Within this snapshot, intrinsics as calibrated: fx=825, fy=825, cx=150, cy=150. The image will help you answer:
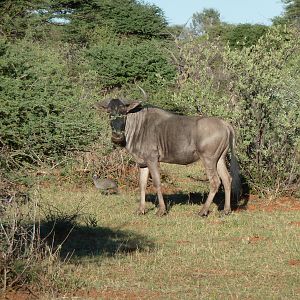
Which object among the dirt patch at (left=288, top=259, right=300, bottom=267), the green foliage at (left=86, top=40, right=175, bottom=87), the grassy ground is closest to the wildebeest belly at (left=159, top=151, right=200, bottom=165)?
the grassy ground

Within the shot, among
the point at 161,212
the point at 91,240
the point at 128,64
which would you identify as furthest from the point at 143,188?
the point at 128,64

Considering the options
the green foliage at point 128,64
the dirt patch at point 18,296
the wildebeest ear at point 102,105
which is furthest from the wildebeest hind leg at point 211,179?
the green foliage at point 128,64

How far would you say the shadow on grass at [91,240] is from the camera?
31.2ft

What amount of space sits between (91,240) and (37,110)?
292 centimetres

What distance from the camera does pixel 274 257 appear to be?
9.15 m

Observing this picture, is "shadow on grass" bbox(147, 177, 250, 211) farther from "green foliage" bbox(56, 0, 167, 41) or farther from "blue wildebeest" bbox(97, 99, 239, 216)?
"green foliage" bbox(56, 0, 167, 41)

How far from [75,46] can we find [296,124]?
18.0 meters

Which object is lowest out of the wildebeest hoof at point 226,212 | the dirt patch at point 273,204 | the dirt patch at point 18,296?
the dirt patch at point 273,204

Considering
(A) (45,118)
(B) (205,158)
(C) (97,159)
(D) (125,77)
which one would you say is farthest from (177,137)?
(D) (125,77)

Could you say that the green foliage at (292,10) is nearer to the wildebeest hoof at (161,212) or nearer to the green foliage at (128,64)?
the green foliage at (128,64)

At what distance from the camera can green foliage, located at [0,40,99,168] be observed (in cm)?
743

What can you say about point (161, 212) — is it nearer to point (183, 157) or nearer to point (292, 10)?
point (183, 157)

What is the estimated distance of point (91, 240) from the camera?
399 inches

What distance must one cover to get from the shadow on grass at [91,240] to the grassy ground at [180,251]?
12 mm
